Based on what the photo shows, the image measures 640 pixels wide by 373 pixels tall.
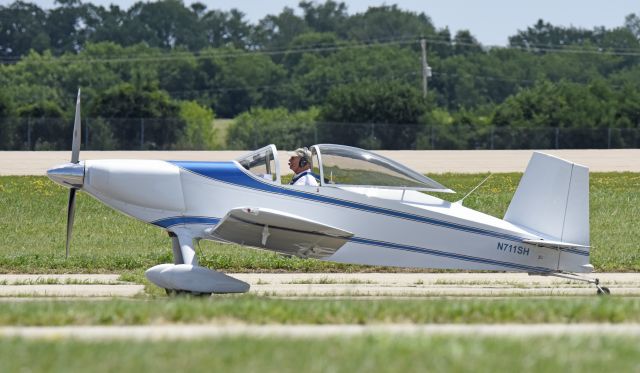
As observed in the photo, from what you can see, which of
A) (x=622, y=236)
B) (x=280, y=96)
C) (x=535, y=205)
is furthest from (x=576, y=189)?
(x=280, y=96)

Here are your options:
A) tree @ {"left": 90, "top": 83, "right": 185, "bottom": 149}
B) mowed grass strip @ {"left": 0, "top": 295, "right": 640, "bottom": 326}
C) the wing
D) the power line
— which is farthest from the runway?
the power line

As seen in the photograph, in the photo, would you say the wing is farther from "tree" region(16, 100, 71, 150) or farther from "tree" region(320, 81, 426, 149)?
"tree" region(320, 81, 426, 149)

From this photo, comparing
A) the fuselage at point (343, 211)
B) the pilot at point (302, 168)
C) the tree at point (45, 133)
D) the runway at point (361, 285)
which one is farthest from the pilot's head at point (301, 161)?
the tree at point (45, 133)

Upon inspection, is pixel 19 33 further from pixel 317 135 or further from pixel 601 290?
pixel 601 290

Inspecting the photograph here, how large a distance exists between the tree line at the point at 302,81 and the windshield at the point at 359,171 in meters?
36.7

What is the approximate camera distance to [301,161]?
1433 cm

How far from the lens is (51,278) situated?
16.2 m

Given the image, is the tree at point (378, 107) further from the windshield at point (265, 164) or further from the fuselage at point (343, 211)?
the windshield at point (265, 164)

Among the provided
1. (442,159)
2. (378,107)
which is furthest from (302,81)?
(442,159)

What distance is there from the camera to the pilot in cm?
1418

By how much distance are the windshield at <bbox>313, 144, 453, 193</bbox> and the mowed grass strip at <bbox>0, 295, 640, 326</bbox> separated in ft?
11.6

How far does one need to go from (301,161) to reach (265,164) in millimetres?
414

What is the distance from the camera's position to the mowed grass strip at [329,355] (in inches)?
→ 306

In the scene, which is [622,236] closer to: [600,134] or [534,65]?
[600,134]
